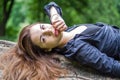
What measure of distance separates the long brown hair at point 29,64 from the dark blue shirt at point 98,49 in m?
0.20

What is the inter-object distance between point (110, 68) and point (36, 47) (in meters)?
0.74

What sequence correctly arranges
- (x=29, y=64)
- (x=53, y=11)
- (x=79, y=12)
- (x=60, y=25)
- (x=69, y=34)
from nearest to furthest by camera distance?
1. (x=60, y=25)
2. (x=29, y=64)
3. (x=69, y=34)
4. (x=53, y=11)
5. (x=79, y=12)

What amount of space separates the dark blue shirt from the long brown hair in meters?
0.20

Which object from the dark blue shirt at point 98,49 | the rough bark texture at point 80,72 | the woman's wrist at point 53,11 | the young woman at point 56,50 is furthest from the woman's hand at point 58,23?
the rough bark texture at point 80,72

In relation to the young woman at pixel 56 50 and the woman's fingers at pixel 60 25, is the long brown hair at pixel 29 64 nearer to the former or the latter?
the young woman at pixel 56 50

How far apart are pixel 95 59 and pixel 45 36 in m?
0.52

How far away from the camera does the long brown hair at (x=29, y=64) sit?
171 inches

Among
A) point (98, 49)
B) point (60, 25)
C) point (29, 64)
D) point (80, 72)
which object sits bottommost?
point (80, 72)

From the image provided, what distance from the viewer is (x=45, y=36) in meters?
4.31

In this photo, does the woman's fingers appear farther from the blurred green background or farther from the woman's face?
the blurred green background

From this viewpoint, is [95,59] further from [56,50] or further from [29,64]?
[29,64]

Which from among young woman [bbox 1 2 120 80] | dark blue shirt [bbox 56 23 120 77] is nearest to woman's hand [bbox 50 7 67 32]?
young woman [bbox 1 2 120 80]

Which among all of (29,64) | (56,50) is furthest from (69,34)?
(29,64)

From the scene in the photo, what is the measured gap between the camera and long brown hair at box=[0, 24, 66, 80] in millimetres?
4332
